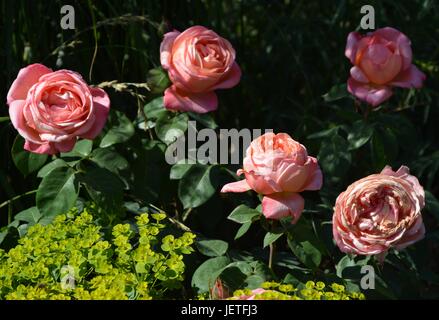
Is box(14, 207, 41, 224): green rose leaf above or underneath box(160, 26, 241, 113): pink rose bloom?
underneath

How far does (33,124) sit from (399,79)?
0.80 metres

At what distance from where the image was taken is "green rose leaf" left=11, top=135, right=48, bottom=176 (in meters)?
1.94

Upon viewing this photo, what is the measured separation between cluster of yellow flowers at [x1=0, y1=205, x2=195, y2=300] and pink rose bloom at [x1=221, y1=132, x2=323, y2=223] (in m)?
0.17

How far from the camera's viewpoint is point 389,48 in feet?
6.53

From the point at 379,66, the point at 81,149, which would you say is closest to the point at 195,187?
the point at 81,149

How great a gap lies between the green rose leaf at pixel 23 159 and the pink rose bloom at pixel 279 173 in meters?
0.46

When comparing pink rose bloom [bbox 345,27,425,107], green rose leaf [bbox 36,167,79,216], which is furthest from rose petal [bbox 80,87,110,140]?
pink rose bloom [bbox 345,27,425,107]

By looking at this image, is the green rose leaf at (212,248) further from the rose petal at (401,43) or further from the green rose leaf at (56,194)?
the rose petal at (401,43)

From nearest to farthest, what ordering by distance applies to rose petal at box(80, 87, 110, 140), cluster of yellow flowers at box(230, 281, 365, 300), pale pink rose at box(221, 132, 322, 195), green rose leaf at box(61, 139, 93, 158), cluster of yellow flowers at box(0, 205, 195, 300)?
cluster of yellow flowers at box(230, 281, 365, 300), cluster of yellow flowers at box(0, 205, 195, 300), pale pink rose at box(221, 132, 322, 195), rose petal at box(80, 87, 110, 140), green rose leaf at box(61, 139, 93, 158)

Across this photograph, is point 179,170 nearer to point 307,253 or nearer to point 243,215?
point 243,215

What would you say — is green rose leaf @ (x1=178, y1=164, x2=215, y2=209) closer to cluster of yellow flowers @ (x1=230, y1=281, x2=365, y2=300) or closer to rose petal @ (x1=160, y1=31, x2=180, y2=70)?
rose petal @ (x1=160, y1=31, x2=180, y2=70)

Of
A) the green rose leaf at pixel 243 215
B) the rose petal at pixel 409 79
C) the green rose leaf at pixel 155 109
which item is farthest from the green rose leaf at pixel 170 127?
the rose petal at pixel 409 79

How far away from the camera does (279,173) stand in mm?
1731
